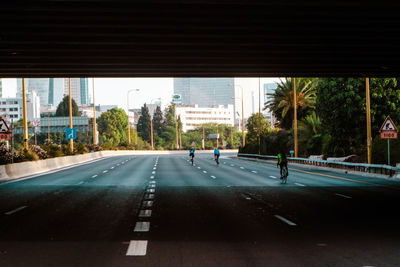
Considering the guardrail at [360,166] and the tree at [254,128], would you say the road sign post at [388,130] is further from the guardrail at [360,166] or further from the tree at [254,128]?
the tree at [254,128]

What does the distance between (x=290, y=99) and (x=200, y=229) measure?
5931cm

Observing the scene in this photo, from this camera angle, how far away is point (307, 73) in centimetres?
2541

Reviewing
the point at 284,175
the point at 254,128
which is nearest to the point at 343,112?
the point at 284,175

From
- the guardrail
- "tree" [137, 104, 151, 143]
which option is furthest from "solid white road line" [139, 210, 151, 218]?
"tree" [137, 104, 151, 143]

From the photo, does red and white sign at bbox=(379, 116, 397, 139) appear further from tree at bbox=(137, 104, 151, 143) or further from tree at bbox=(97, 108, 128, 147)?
tree at bbox=(137, 104, 151, 143)

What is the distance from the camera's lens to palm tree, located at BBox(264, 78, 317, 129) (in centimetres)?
6869

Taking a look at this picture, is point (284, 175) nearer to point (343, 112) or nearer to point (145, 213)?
point (145, 213)

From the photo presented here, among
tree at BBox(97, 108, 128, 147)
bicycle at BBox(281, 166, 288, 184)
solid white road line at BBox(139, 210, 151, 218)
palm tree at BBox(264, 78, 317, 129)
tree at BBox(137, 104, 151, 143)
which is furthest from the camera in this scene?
tree at BBox(137, 104, 151, 143)

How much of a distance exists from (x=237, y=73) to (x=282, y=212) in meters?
12.1

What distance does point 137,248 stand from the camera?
872 centimetres

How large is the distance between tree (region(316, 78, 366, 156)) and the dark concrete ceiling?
55.9 feet

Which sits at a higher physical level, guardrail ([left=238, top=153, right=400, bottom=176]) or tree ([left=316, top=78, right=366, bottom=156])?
tree ([left=316, top=78, right=366, bottom=156])

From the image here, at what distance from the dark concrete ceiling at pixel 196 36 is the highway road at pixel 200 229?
5068 mm

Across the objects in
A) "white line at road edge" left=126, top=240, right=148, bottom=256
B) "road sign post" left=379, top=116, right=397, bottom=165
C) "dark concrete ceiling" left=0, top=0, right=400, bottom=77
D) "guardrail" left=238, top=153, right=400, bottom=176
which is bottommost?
"guardrail" left=238, top=153, right=400, bottom=176
